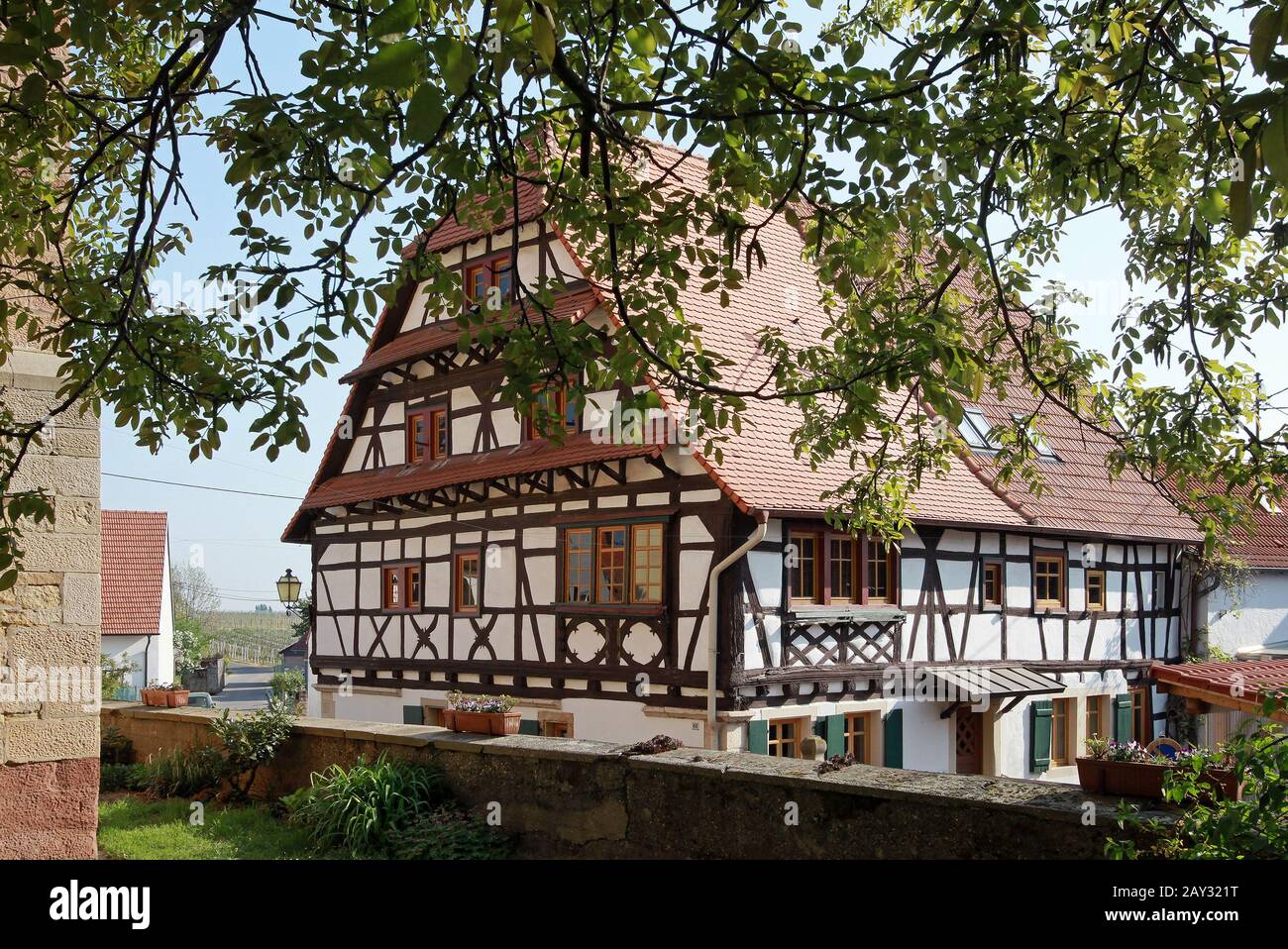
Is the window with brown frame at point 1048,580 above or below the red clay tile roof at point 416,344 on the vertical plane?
below

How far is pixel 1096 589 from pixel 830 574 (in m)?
6.06

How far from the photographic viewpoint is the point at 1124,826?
4.78 meters

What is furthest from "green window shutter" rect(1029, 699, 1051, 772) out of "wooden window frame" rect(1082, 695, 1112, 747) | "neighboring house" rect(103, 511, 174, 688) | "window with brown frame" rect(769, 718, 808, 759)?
"neighboring house" rect(103, 511, 174, 688)

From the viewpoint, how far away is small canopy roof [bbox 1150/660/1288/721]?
12.3 metres

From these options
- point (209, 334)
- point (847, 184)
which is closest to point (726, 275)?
point (847, 184)

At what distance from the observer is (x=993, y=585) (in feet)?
52.8

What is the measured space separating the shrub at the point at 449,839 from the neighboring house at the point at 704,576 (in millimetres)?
4919

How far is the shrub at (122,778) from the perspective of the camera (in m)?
11.4

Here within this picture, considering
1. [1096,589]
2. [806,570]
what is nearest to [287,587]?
[806,570]

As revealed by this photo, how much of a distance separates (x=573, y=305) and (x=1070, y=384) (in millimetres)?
8475

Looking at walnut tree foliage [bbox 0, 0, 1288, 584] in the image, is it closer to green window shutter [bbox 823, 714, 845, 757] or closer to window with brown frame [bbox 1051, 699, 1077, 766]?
green window shutter [bbox 823, 714, 845, 757]

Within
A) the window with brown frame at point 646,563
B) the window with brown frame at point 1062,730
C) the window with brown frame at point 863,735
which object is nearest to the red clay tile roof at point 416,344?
the window with brown frame at point 646,563

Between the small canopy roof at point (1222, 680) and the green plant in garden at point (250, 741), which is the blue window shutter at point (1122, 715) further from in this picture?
the green plant in garden at point (250, 741)

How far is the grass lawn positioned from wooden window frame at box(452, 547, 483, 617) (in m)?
6.26
